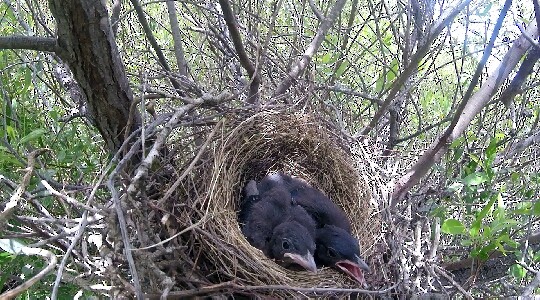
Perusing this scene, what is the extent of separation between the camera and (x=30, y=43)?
1.42 meters

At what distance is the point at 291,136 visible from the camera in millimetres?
2240

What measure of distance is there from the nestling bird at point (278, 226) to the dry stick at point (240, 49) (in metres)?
0.40

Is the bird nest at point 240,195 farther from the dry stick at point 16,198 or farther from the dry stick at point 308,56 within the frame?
the dry stick at point 16,198

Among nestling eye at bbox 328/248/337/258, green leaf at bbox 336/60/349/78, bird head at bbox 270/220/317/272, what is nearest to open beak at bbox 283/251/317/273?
bird head at bbox 270/220/317/272

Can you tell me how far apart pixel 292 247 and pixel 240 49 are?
719 millimetres

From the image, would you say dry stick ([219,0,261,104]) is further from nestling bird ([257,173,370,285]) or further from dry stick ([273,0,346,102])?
nestling bird ([257,173,370,285])

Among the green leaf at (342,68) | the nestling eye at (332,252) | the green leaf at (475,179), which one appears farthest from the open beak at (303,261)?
the green leaf at (342,68)

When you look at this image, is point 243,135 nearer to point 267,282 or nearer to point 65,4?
point 267,282

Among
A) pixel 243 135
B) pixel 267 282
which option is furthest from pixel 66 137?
pixel 267 282

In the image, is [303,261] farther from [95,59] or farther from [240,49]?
[95,59]

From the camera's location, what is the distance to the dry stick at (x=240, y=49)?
5.50ft

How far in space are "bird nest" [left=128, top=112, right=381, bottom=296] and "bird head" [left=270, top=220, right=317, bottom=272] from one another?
5 cm

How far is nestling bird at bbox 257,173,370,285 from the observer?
73.9 inches

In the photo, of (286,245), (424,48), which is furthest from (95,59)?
(424,48)
